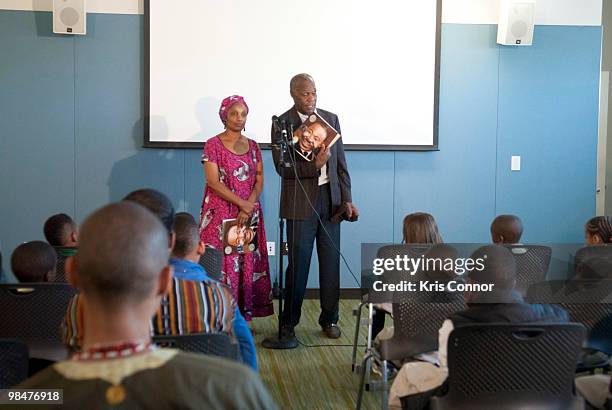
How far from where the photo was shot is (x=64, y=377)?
3.93 ft

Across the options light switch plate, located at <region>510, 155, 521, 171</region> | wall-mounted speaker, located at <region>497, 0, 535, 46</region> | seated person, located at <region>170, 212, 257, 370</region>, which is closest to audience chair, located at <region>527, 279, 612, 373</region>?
seated person, located at <region>170, 212, 257, 370</region>

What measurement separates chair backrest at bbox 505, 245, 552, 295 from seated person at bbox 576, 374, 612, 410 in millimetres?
1183

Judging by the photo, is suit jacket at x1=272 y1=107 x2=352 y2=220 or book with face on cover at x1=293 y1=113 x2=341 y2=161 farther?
suit jacket at x1=272 y1=107 x2=352 y2=220

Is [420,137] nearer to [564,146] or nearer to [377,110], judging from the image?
[377,110]

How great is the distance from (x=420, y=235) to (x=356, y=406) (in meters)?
0.95

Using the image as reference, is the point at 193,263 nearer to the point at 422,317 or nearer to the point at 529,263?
the point at 422,317

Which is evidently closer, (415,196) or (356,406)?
(356,406)

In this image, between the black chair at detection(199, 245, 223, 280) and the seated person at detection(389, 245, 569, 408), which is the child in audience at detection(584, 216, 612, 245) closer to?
the seated person at detection(389, 245, 569, 408)

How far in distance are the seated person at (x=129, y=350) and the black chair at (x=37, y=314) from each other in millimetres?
1747

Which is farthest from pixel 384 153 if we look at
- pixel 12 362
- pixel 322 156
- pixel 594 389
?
pixel 12 362

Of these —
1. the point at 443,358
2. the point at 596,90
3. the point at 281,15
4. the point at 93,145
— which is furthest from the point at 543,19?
the point at 443,358

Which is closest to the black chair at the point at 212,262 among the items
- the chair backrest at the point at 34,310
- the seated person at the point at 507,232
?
the chair backrest at the point at 34,310

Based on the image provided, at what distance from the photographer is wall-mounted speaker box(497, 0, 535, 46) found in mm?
6355

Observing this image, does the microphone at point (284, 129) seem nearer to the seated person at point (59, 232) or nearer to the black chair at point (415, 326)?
the seated person at point (59, 232)
